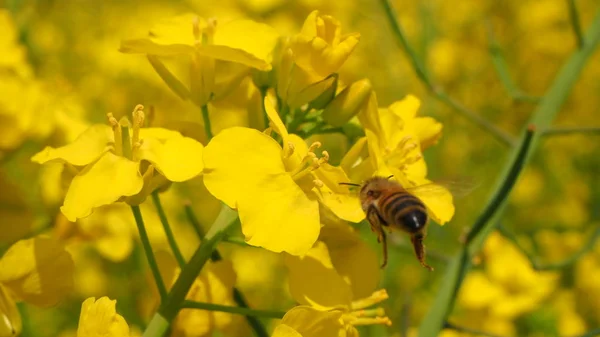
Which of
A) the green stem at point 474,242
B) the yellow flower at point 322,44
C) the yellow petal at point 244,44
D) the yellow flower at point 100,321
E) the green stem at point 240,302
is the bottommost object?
the green stem at point 474,242

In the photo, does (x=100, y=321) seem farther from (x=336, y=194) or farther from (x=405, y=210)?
(x=405, y=210)

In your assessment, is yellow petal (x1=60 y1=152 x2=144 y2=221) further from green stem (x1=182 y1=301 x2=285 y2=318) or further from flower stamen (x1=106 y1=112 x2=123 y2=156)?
green stem (x1=182 y1=301 x2=285 y2=318)

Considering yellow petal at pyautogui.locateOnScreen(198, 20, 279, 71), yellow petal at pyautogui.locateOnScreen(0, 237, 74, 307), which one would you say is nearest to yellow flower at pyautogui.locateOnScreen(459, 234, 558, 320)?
yellow petal at pyautogui.locateOnScreen(198, 20, 279, 71)

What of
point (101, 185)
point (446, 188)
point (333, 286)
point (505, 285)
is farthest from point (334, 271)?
point (505, 285)

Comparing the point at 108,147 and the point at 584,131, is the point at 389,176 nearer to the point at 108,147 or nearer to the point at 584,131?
the point at 108,147

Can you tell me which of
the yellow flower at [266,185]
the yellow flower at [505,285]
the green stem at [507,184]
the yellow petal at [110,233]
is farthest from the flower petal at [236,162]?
the yellow flower at [505,285]

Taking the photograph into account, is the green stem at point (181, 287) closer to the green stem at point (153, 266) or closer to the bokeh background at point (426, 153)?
the green stem at point (153, 266)

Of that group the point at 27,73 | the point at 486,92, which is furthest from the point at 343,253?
the point at 486,92
